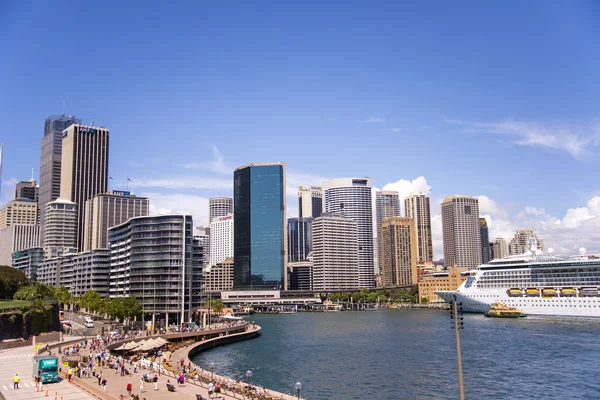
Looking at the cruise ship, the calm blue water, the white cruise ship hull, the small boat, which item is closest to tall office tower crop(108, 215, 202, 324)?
the calm blue water

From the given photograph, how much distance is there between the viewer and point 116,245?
182 metres

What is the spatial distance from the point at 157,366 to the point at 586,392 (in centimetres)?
5365

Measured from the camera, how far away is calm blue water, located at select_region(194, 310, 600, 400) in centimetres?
6638

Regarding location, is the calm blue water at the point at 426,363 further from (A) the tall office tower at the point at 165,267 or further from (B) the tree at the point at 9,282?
(B) the tree at the point at 9,282

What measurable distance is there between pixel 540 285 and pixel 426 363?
341 ft

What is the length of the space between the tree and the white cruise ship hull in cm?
12476

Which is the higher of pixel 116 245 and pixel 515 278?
pixel 116 245

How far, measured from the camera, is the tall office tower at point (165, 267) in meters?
153

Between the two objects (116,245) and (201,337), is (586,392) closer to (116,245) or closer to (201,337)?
(201,337)

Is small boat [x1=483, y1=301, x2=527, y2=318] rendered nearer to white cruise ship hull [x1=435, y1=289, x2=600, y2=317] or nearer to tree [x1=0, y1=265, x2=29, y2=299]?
white cruise ship hull [x1=435, y1=289, x2=600, y2=317]

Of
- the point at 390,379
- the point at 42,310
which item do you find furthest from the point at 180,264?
the point at 390,379

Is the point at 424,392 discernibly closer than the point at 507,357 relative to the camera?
Yes

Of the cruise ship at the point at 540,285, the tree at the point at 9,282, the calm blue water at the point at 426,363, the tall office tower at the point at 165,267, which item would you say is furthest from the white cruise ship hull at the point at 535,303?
the tree at the point at 9,282

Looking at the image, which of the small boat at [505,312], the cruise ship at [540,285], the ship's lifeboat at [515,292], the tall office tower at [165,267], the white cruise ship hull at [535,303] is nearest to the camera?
the tall office tower at [165,267]
